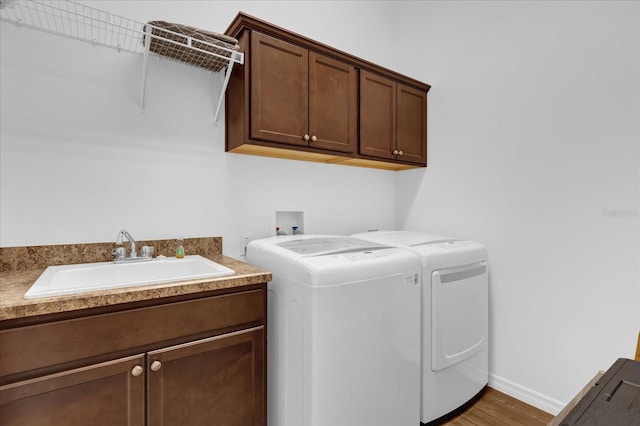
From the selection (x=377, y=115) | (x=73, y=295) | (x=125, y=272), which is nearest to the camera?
(x=73, y=295)

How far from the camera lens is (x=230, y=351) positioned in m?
1.34

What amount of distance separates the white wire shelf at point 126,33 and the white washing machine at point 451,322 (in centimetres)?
138

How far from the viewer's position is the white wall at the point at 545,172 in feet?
5.63

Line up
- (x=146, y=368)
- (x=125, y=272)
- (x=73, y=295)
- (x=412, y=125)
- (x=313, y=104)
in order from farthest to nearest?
1. (x=412, y=125)
2. (x=313, y=104)
3. (x=125, y=272)
4. (x=146, y=368)
5. (x=73, y=295)

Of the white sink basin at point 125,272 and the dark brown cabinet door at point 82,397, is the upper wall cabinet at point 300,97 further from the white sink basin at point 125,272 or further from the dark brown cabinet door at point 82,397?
the dark brown cabinet door at point 82,397

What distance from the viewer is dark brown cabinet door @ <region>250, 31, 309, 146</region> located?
1710 mm

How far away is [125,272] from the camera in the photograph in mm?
1534

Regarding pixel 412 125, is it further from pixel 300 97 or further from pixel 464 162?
pixel 300 97

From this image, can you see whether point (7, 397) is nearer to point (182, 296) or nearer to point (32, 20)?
point (182, 296)

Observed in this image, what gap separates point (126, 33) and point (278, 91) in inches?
30.8

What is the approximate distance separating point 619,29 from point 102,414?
285 cm

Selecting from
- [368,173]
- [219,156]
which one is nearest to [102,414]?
[219,156]

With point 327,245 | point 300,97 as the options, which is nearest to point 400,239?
point 327,245

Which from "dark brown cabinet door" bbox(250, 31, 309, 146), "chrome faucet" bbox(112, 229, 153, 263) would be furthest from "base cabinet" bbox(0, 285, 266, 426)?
"dark brown cabinet door" bbox(250, 31, 309, 146)
